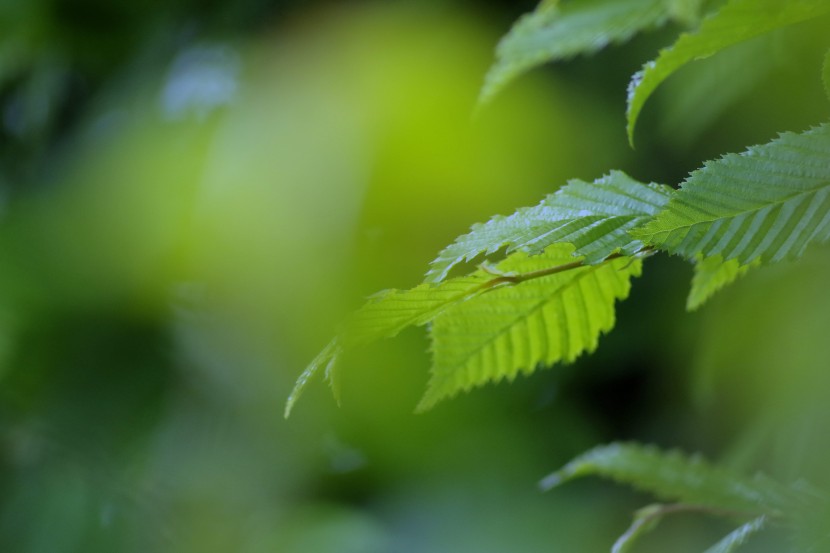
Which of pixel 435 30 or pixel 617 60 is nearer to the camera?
pixel 617 60

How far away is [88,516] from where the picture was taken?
152 cm

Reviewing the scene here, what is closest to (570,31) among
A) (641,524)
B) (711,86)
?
(711,86)

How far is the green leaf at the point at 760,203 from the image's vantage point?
0.39 meters

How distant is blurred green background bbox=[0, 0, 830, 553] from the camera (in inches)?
53.2

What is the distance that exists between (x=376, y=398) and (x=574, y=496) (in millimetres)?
350

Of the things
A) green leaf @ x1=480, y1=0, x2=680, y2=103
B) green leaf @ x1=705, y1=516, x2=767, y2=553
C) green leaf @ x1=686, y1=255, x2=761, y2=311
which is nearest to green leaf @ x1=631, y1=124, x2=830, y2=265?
green leaf @ x1=686, y1=255, x2=761, y2=311

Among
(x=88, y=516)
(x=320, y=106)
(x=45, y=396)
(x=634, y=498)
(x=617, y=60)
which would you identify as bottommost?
(x=634, y=498)

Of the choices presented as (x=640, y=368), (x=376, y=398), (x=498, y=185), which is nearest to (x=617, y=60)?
(x=498, y=185)

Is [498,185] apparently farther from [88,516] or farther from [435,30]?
[88,516]

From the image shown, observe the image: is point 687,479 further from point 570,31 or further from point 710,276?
point 570,31

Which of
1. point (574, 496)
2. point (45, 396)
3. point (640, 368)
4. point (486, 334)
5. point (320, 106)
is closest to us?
point (486, 334)

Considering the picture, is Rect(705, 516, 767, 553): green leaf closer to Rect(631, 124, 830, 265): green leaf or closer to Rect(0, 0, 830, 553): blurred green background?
Rect(631, 124, 830, 265): green leaf

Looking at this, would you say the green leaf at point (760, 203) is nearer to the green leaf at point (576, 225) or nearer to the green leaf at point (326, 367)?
the green leaf at point (576, 225)

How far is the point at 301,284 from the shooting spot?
146cm
